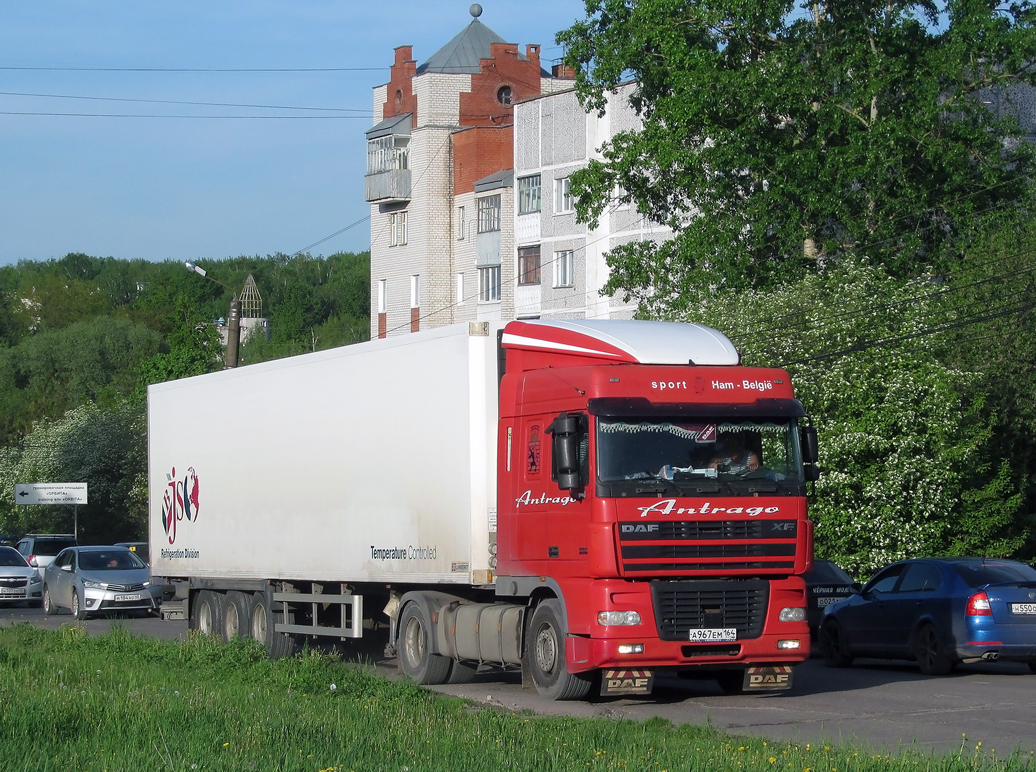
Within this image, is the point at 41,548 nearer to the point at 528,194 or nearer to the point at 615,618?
the point at 528,194

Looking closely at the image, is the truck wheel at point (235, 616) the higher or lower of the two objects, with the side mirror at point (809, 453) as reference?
lower

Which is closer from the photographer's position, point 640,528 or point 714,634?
point 640,528

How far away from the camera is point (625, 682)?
13203mm

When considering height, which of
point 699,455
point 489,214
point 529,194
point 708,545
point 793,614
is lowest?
point 793,614

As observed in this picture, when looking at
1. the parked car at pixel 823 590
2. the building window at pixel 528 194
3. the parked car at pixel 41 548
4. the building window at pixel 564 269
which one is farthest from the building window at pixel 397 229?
the parked car at pixel 823 590

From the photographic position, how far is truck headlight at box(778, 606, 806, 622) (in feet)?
44.3

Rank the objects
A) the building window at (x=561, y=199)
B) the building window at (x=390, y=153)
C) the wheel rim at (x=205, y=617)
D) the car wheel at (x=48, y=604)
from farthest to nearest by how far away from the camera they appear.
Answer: the building window at (x=390, y=153), the building window at (x=561, y=199), the car wheel at (x=48, y=604), the wheel rim at (x=205, y=617)

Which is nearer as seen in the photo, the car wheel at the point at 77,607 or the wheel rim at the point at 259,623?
the wheel rim at the point at 259,623

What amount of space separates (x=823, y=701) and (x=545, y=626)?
2.71m

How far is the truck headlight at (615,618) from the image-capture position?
12.9 meters

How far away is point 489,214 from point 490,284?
345 centimetres

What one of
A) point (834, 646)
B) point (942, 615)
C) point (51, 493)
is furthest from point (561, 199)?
point (942, 615)

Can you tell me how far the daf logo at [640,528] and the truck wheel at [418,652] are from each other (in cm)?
344

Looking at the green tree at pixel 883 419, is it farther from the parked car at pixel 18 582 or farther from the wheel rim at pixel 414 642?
the parked car at pixel 18 582
